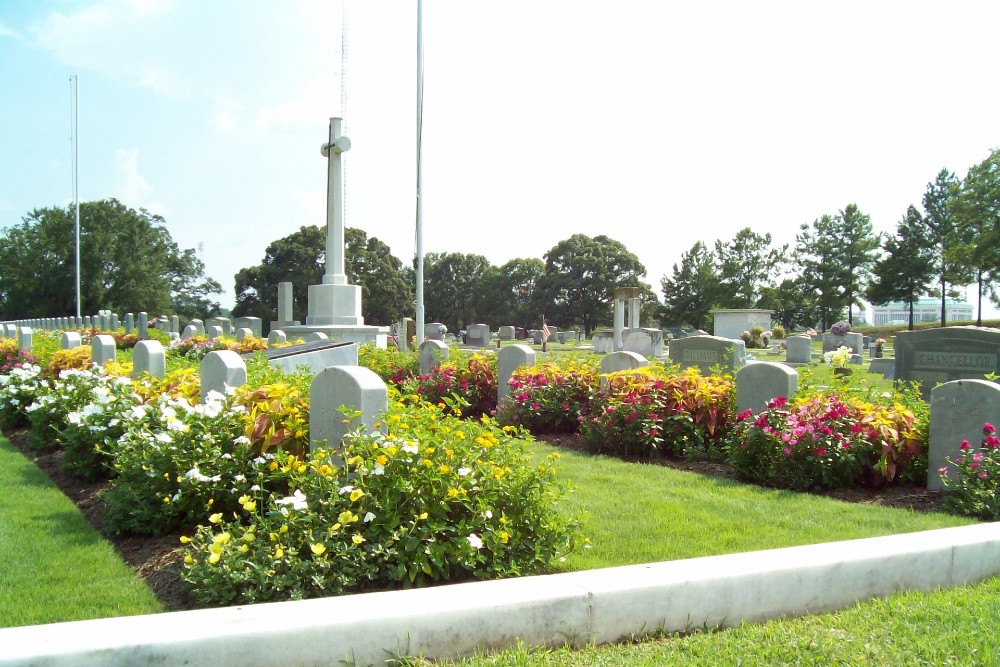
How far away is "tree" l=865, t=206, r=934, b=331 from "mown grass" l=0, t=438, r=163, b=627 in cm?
5572

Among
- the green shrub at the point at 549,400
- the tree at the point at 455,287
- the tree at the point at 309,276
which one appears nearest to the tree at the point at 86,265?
the tree at the point at 309,276

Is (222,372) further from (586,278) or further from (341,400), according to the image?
(586,278)

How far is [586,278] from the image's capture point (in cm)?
5653

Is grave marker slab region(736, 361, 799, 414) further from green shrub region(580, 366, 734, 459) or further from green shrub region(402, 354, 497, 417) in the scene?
green shrub region(402, 354, 497, 417)

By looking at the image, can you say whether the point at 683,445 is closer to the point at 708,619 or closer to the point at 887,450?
the point at 887,450

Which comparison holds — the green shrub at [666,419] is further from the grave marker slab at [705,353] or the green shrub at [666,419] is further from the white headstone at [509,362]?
the grave marker slab at [705,353]

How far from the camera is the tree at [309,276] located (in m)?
51.7

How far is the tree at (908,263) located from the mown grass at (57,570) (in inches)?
2194

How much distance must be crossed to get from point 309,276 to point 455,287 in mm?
14703

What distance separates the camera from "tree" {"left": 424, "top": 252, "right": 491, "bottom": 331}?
62719 millimetres

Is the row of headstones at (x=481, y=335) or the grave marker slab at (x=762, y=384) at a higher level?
the grave marker slab at (x=762, y=384)

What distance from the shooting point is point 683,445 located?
25.4ft

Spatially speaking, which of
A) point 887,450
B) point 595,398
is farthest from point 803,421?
point 595,398

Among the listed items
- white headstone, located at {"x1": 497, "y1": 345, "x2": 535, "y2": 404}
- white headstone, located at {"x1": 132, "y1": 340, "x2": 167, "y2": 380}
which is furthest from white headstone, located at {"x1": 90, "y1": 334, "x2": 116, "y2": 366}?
white headstone, located at {"x1": 497, "y1": 345, "x2": 535, "y2": 404}
